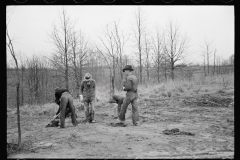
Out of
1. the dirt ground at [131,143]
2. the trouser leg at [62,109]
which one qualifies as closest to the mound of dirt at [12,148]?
the dirt ground at [131,143]

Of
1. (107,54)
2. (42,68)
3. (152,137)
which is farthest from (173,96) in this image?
(42,68)

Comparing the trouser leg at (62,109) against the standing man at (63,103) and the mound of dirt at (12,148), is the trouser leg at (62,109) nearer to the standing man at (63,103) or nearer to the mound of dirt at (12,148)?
the standing man at (63,103)

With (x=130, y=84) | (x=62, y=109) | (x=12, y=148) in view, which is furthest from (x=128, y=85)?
(x=12, y=148)

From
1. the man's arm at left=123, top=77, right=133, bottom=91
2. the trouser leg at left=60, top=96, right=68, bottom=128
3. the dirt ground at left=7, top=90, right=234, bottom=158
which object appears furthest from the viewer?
the man's arm at left=123, top=77, right=133, bottom=91

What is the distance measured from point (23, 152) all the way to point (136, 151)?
2567mm

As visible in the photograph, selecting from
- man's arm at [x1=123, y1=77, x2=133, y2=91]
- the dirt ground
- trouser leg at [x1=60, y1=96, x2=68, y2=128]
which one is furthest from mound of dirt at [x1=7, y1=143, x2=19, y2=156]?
man's arm at [x1=123, y1=77, x2=133, y2=91]

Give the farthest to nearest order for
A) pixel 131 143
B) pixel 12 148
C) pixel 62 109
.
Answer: pixel 62 109
pixel 131 143
pixel 12 148

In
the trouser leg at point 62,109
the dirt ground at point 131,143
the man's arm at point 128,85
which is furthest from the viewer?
the man's arm at point 128,85

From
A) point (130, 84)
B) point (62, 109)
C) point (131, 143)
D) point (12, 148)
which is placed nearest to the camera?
point (12, 148)

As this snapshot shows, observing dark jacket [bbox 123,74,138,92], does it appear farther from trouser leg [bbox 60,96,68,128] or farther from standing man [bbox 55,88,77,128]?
trouser leg [bbox 60,96,68,128]

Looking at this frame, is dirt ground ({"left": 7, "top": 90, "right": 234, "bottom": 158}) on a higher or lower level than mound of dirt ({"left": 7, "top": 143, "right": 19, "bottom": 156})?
lower

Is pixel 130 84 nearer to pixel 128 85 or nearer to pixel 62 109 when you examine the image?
pixel 128 85

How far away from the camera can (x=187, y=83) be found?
20672 mm

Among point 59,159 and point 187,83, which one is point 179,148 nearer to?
point 59,159
